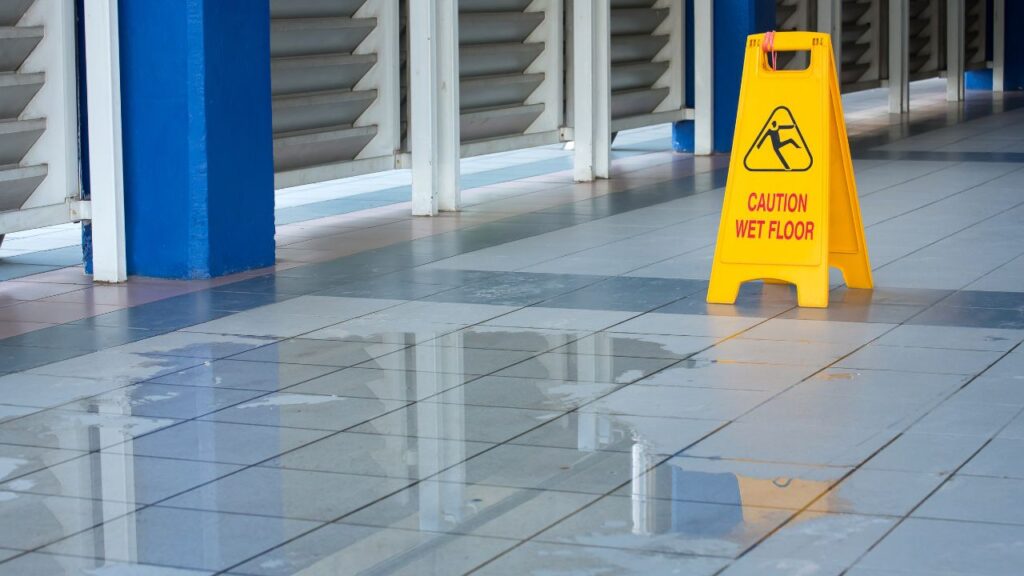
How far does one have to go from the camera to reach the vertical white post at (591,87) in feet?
47.3

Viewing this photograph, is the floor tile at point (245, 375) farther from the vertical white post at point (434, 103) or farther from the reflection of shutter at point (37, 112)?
the vertical white post at point (434, 103)

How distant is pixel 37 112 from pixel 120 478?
4809 mm

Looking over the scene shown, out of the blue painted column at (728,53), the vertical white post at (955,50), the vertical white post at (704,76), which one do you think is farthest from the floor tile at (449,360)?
the vertical white post at (955,50)

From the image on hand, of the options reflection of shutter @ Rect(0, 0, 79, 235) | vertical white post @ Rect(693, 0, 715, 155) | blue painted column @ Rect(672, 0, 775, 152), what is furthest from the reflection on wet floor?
blue painted column @ Rect(672, 0, 775, 152)

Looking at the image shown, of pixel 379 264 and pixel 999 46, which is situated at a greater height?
pixel 999 46

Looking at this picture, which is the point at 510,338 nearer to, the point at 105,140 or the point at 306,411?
the point at 306,411

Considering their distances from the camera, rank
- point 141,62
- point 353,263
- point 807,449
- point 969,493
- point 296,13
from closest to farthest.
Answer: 1. point 969,493
2. point 807,449
3. point 141,62
4. point 353,263
5. point 296,13

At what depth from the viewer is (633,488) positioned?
5.06 metres

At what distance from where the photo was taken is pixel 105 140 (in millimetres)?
9414

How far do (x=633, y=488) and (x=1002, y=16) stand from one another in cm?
2552

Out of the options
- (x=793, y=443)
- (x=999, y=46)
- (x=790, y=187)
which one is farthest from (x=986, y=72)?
(x=793, y=443)

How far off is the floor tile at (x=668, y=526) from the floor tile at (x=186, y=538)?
2.68ft

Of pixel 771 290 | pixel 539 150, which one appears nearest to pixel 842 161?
pixel 771 290

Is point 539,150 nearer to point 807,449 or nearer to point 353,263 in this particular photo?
point 353,263
